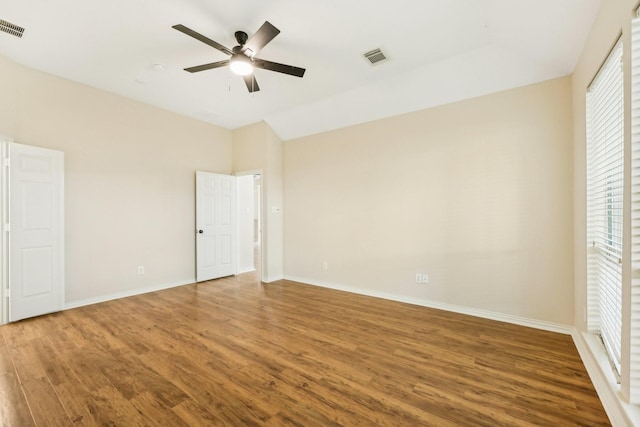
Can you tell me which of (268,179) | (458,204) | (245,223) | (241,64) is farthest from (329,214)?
(241,64)

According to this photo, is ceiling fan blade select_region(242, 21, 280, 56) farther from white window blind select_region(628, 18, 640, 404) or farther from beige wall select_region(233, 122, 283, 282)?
beige wall select_region(233, 122, 283, 282)

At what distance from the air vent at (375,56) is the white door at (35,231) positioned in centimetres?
428

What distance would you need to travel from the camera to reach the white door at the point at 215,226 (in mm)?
5254

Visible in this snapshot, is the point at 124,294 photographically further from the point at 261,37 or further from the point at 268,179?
the point at 261,37

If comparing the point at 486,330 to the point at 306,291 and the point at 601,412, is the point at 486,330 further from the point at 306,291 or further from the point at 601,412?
the point at 306,291

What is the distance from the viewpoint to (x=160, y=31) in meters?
2.79

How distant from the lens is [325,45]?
118 inches

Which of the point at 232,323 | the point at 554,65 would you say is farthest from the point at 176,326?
the point at 554,65

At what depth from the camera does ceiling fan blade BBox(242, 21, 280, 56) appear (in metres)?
2.27

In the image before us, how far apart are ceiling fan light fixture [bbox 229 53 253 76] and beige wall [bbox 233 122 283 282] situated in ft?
8.24

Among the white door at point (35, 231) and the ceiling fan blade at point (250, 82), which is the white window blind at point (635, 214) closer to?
the ceiling fan blade at point (250, 82)

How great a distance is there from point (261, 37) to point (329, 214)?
10.0ft

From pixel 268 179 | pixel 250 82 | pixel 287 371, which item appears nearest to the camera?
pixel 287 371

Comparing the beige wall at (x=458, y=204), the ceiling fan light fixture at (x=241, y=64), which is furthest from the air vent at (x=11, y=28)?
the beige wall at (x=458, y=204)
